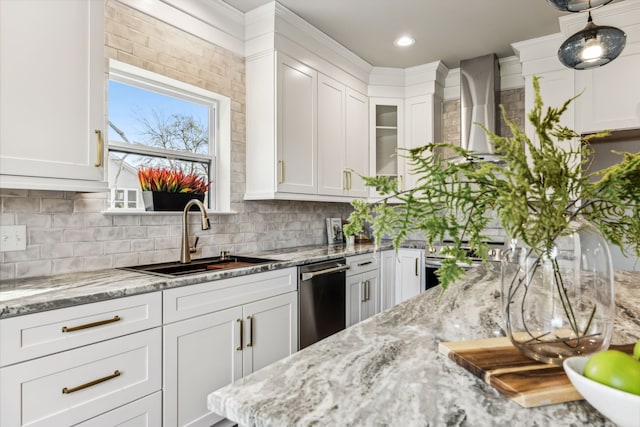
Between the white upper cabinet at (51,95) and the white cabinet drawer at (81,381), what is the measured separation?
2.35ft

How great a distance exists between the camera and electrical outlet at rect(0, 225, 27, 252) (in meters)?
1.80

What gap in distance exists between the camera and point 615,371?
0.56 metres

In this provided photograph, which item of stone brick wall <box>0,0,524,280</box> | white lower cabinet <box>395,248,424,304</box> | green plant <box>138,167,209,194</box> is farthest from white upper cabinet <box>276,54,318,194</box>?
white lower cabinet <box>395,248,424,304</box>

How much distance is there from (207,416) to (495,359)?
173 cm

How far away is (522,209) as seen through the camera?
2.03 ft

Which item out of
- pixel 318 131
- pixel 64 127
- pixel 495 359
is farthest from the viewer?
pixel 318 131

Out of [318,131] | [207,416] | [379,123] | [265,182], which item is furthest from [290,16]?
[207,416]

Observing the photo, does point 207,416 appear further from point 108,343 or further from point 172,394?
point 108,343

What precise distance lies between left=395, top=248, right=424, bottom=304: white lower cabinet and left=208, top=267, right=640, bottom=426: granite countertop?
2.61m

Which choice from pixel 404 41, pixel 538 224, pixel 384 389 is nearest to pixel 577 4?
pixel 538 224

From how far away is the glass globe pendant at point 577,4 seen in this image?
59.3 inches

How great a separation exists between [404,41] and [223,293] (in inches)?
107

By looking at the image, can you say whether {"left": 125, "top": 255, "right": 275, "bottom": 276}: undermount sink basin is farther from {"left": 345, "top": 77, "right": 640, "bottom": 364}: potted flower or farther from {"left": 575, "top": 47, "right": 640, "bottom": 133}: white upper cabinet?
{"left": 575, "top": 47, "right": 640, "bottom": 133}: white upper cabinet

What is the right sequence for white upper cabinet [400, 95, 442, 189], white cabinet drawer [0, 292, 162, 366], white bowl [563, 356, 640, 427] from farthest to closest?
white upper cabinet [400, 95, 442, 189] < white cabinet drawer [0, 292, 162, 366] < white bowl [563, 356, 640, 427]
